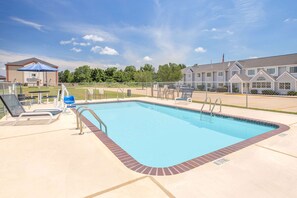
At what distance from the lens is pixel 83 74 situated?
55.1 m

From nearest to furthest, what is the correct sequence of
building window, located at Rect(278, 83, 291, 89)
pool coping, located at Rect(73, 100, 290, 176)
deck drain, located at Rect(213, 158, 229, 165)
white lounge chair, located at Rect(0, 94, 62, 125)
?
pool coping, located at Rect(73, 100, 290, 176) → deck drain, located at Rect(213, 158, 229, 165) → white lounge chair, located at Rect(0, 94, 62, 125) → building window, located at Rect(278, 83, 291, 89)

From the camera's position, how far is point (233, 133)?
5859 millimetres

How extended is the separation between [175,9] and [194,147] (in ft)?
36.9

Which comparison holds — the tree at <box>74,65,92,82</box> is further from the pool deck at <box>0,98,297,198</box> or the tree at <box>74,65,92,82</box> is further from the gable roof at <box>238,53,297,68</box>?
the pool deck at <box>0,98,297,198</box>

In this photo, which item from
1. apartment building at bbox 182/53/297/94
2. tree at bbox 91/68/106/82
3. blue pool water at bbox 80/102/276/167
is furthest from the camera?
tree at bbox 91/68/106/82

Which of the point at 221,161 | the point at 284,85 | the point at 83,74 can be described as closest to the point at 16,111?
the point at 221,161

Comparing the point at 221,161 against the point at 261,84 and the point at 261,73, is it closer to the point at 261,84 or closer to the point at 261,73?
the point at 261,73

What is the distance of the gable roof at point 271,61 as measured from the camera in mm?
25938

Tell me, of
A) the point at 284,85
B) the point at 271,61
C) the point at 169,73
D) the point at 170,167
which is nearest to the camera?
the point at 170,167

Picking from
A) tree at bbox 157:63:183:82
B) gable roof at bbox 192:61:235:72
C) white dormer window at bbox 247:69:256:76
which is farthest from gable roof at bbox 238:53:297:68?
tree at bbox 157:63:183:82

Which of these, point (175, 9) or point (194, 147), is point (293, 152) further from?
point (175, 9)

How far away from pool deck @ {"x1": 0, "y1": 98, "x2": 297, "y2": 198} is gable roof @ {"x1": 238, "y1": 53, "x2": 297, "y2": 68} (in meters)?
29.1

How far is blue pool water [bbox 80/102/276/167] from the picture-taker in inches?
169

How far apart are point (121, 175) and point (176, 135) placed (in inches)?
140
